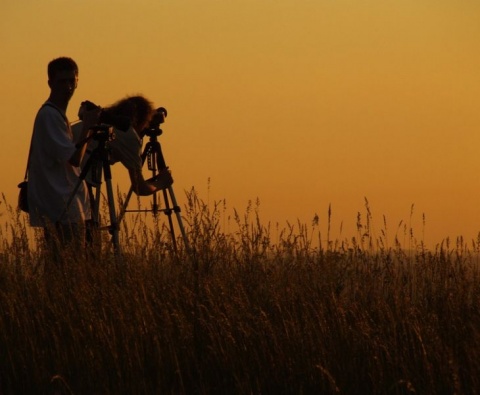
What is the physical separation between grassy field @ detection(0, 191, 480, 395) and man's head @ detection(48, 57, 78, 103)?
118cm

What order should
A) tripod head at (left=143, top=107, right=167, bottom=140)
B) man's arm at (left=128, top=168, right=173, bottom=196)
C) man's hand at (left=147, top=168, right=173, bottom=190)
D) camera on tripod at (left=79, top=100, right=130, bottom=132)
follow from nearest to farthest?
1. camera on tripod at (left=79, top=100, right=130, bottom=132)
2. man's arm at (left=128, top=168, right=173, bottom=196)
3. man's hand at (left=147, top=168, right=173, bottom=190)
4. tripod head at (left=143, top=107, right=167, bottom=140)

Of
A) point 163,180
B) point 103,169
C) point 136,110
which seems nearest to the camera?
point 103,169

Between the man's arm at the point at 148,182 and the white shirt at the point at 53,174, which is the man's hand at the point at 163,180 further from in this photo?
the white shirt at the point at 53,174

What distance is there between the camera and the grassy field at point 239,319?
5.07 meters

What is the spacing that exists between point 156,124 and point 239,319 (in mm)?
3333

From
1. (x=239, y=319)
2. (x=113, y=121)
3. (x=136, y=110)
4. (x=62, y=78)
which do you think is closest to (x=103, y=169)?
(x=113, y=121)

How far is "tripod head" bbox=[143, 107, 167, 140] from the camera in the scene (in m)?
8.55

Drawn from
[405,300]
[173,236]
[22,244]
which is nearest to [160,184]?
[173,236]

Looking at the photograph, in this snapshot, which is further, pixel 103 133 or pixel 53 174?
pixel 103 133

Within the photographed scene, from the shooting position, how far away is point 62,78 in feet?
23.3

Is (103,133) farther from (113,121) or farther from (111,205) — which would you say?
(111,205)

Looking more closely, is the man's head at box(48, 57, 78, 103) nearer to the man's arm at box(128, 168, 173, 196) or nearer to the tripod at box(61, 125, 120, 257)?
the tripod at box(61, 125, 120, 257)

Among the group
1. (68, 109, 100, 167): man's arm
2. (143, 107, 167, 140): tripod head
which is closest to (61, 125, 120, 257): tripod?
(68, 109, 100, 167): man's arm

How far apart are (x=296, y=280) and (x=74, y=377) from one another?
6.87ft
